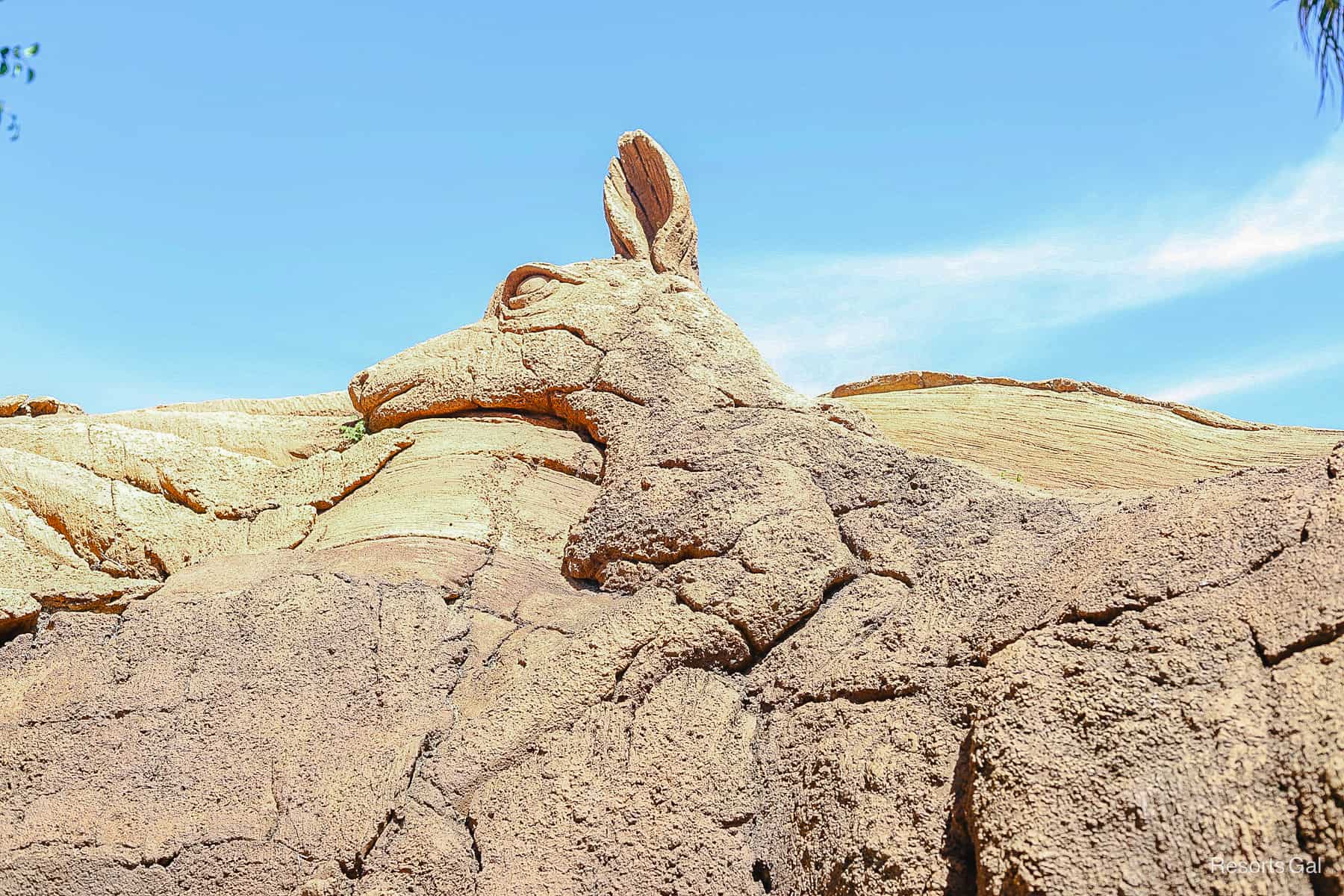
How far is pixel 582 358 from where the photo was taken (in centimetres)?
732

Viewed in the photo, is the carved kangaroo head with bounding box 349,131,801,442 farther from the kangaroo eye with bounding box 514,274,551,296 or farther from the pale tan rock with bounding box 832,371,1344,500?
the pale tan rock with bounding box 832,371,1344,500

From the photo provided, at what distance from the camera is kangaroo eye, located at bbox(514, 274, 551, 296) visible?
8.01 m

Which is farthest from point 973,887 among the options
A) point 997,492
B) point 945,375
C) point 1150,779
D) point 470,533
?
point 945,375

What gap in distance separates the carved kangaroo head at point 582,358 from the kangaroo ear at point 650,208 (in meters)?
0.28

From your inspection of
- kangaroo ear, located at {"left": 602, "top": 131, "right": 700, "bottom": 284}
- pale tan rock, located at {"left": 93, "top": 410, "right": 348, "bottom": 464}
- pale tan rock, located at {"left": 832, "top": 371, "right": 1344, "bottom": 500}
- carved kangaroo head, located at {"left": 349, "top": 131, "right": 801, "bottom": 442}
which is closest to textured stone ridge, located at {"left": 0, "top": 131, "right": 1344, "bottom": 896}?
carved kangaroo head, located at {"left": 349, "top": 131, "right": 801, "bottom": 442}

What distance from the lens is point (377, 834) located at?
16.0 feet

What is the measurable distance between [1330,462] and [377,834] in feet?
13.6

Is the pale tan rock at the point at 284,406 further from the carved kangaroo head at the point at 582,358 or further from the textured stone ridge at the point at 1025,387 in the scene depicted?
the textured stone ridge at the point at 1025,387

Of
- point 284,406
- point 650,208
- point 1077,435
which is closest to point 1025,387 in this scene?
point 1077,435

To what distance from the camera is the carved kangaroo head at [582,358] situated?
23.3ft

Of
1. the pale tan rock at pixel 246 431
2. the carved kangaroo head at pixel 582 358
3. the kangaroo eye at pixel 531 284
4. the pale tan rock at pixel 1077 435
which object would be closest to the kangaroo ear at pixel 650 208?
the carved kangaroo head at pixel 582 358

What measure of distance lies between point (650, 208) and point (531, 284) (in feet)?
4.34

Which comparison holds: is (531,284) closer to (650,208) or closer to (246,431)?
(650,208)

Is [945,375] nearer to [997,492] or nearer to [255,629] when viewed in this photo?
[997,492]
